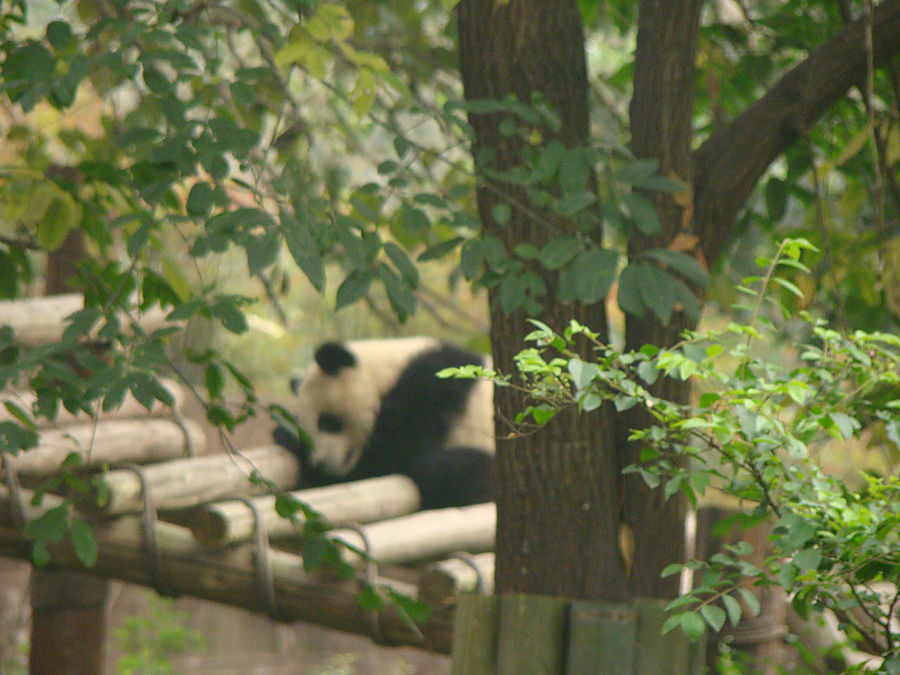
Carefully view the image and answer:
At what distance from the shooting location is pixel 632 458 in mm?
1808

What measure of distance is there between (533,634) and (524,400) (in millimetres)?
416

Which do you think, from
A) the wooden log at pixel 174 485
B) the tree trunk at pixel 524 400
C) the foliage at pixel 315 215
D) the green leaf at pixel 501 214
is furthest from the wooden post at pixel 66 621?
the green leaf at pixel 501 214

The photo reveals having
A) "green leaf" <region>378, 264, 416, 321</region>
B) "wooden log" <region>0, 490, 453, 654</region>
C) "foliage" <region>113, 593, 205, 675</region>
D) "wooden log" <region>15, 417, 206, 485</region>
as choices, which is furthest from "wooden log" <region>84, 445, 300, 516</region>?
"foliage" <region>113, 593, 205, 675</region>

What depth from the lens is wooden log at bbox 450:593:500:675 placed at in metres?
1.60

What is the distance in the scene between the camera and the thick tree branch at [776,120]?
1812 mm

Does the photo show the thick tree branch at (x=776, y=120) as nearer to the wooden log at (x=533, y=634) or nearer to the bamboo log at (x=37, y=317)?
the wooden log at (x=533, y=634)

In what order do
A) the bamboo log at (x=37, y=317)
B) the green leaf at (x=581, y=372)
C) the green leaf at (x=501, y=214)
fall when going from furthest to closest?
the bamboo log at (x=37, y=317), the green leaf at (x=501, y=214), the green leaf at (x=581, y=372)

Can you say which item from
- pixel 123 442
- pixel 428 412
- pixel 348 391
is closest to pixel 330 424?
pixel 348 391

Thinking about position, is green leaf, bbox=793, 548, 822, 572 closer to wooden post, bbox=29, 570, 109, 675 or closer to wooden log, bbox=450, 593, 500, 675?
wooden log, bbox=450, 593, 500, 675

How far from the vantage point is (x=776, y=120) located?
183 centimetres

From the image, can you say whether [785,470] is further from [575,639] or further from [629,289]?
[575,639]

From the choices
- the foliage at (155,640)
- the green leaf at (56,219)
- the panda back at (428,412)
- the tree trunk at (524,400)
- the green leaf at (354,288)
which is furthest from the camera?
the foliage at (155,640)

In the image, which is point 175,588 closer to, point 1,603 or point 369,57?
point 369,57

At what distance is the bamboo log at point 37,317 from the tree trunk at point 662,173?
5.81 feet
